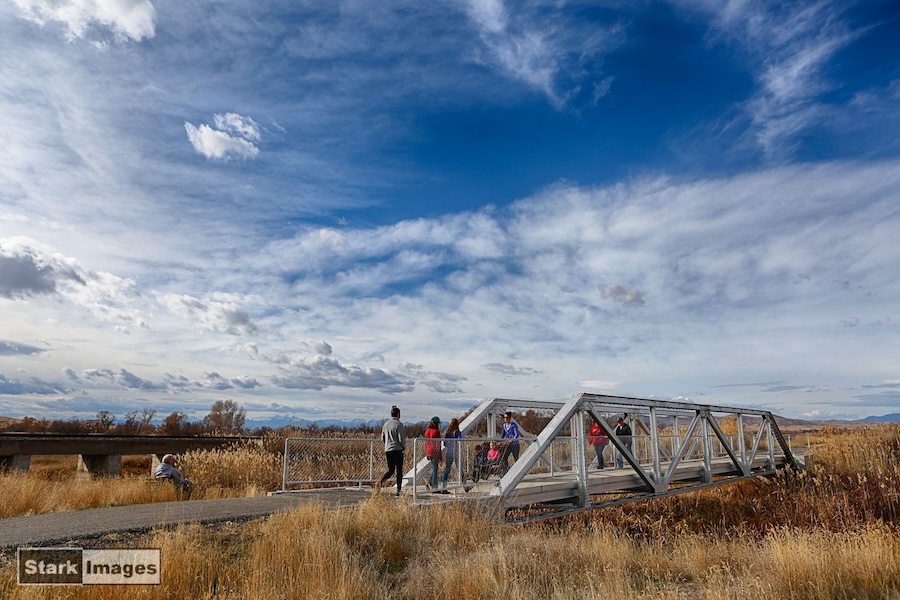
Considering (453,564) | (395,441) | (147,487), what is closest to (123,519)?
(147,487)

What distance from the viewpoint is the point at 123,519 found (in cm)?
906

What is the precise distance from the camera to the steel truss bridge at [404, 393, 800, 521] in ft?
38.4

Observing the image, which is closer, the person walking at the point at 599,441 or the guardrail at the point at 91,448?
the person walking at the point at 599,441

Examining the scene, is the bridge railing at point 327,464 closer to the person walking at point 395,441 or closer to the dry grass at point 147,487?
the dry grass at point 147,487

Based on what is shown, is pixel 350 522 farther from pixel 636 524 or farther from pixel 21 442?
pixel 21 442

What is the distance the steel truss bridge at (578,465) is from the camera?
11703 mm

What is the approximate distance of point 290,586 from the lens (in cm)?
602

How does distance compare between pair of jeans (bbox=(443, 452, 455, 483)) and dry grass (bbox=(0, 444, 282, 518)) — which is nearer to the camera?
dry grass (bbox=(0, 444, 282, 518))

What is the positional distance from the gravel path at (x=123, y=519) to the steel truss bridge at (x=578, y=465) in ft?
8.81

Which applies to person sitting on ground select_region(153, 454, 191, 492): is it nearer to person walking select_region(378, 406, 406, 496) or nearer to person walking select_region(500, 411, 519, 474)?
person walking select_region(378, 406, 406, 496)

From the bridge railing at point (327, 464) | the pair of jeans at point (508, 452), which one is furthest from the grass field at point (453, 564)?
the bridge railing at point (327, 464)
